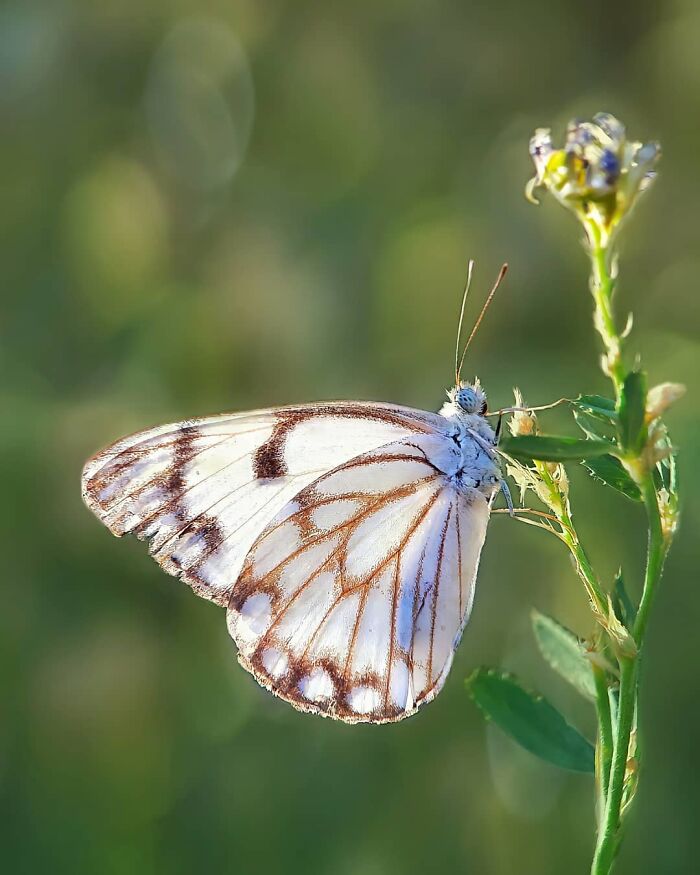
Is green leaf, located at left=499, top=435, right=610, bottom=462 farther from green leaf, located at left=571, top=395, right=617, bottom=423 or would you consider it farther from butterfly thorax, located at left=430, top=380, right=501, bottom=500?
butterfly thorax, located at left=430, top=380, right=501, bottom=500

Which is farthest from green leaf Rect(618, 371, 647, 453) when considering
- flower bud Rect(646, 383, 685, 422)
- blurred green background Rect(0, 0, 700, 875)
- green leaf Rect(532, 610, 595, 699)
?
blurred green background Rect(0, 0, 700, 875)

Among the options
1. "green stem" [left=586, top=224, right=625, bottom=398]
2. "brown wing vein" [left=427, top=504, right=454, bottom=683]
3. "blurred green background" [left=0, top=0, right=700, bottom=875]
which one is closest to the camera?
"green stem" [left=586, top=224, right=625, bottom=398]

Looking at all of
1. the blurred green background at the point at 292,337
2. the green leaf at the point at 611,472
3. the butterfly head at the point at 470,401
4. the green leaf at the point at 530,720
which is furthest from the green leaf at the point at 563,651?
the blurred green background at the point at 292,337

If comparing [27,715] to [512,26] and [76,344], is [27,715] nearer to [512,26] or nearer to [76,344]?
[76,344]

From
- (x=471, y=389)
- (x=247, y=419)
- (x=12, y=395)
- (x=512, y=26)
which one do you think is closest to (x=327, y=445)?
(x=247, y=419)

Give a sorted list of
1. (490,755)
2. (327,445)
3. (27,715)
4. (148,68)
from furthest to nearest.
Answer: (148,68), (27,715), (490,755), (327,445)

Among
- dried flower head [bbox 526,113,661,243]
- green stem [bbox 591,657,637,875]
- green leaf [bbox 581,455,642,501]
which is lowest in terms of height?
green stem [bbox 591,657,637,875]
